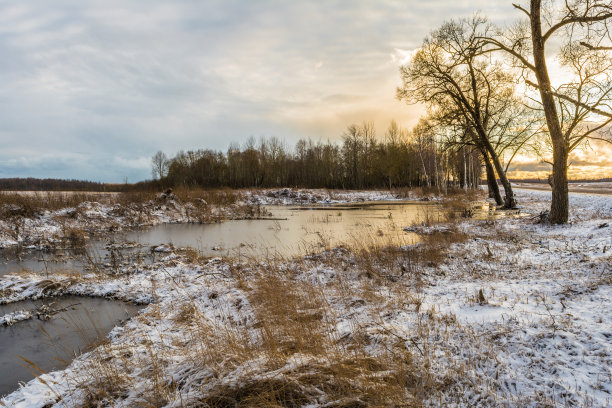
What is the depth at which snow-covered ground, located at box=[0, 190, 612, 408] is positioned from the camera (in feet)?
8.96

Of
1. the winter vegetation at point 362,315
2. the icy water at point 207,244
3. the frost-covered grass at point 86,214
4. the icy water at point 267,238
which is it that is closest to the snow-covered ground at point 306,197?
the frost-covered grass at point 86,214

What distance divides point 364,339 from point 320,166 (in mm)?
64553

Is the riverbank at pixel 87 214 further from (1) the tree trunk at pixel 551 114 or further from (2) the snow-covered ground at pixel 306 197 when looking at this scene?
(1) the tree trunk at pixel 551 114

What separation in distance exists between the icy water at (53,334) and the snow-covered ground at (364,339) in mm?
424

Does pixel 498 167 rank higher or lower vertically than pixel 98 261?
higher

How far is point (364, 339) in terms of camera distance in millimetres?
3740

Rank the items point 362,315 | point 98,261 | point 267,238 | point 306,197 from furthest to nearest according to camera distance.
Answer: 1. point 306,197
2. point 267,238
3. point 98,261
4. point 362,315

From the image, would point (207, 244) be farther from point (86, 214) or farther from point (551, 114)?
point (551, 114)

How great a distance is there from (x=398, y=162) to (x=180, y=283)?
53016 mm

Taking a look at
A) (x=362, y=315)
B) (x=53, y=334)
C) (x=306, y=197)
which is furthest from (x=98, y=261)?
(x=306, y=197)

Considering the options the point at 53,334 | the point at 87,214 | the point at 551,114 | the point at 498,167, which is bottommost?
the point at 53,334

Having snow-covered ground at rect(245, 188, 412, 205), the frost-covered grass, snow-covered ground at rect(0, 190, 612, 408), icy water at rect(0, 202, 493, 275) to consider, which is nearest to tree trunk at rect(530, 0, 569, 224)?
snow-covered ground at rect(0, 190, 612, 408)

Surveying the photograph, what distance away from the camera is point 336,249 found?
976cm

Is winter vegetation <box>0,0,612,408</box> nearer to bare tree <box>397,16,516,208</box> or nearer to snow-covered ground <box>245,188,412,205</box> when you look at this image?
bare tree <box>397,16,516,208</box>
